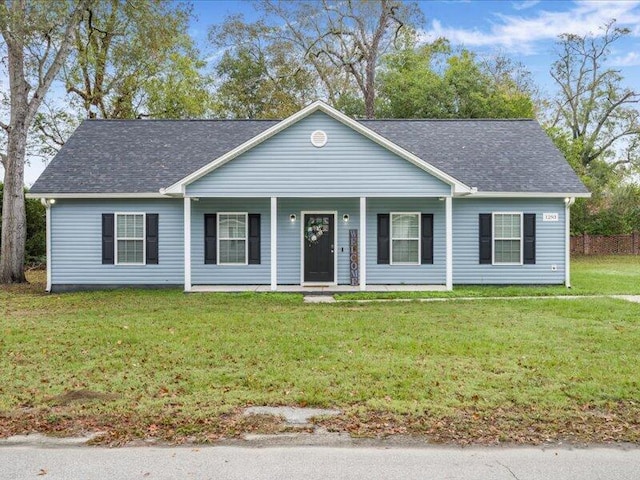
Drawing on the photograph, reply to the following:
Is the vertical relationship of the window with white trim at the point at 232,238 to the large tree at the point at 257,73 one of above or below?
below

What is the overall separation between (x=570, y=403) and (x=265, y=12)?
103ft

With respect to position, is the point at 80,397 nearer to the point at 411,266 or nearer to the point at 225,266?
the point at 225,266

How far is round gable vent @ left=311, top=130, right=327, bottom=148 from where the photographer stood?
13461 mm

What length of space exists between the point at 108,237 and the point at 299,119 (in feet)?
19.8

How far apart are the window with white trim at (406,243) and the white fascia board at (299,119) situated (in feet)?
5.73

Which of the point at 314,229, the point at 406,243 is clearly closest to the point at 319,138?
the point at 314,229

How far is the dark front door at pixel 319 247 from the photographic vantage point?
14.7 m

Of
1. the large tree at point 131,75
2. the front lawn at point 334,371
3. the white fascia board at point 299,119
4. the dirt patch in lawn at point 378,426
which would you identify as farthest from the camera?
the large tree at point 131,75

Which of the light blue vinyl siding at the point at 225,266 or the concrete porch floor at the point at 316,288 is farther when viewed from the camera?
the light blue vinyl siding at the point at 225,266

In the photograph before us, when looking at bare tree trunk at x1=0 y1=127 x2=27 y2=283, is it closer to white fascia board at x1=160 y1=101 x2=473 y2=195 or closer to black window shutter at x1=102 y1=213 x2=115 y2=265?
black window shutter at x1=102 y1=213 x2=115 y2=265

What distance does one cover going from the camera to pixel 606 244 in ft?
94.6

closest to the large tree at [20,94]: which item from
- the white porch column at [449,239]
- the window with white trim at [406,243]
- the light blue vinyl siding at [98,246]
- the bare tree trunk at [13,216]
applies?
the bare tree trunk at [13,216]

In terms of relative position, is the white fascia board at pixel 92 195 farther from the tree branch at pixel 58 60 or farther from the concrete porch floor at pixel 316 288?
the tree branch at pixel 58 60

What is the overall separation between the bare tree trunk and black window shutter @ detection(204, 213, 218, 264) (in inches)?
253
